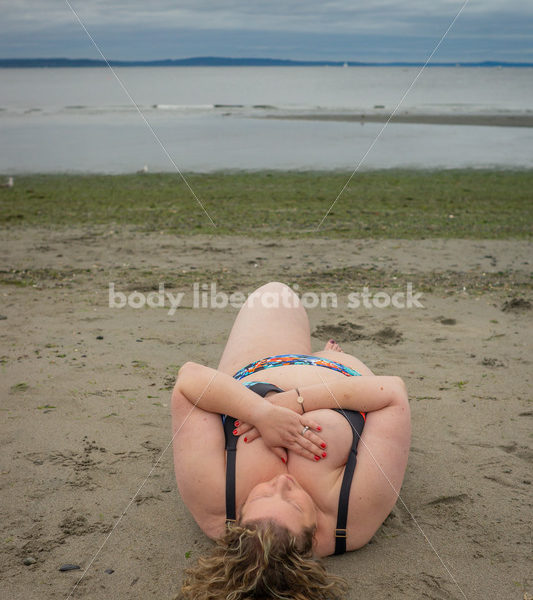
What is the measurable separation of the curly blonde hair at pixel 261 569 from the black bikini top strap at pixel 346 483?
11.3 inches

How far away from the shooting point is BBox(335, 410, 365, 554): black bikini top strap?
Result: 2.36m

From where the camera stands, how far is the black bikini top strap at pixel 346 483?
7.75ft

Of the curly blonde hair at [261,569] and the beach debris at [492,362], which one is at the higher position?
the beach debris at [492,362]

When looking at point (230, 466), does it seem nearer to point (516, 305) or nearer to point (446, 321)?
point (446, 321)

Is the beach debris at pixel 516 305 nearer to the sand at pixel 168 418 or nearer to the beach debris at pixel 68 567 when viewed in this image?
the sand at pixel 168 418

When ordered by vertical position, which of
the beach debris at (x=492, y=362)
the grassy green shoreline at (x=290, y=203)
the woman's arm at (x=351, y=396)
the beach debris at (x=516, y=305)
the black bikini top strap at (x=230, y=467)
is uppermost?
the grassy green shoreline at (x=290, y=203)

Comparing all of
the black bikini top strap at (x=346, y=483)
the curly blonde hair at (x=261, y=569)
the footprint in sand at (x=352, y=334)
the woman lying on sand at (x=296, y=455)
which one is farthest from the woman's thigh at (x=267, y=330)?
the footprint in sand at (x=352, y=334)

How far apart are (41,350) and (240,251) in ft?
11.8

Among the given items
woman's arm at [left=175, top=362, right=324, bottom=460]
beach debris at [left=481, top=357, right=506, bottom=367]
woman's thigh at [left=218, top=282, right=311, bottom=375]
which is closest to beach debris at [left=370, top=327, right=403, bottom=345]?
beach debris at [left=481, top=357, right=506, bottom=367]

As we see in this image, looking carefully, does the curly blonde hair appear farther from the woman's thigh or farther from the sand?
the woman's thigh

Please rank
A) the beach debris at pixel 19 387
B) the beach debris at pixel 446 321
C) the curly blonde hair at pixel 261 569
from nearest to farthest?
1. the curly blonde hair at pixel 261 569
2. the beach debris at pixel 19 387
3. the beach debris at pixel 446 321

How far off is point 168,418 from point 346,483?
1554 millimetres

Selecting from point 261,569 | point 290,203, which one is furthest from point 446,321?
point 290,203

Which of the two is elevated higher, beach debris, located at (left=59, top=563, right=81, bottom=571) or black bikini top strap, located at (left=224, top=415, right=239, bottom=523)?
black bikini top strap, located at (left=224, top=415, right=239, bottom=523)
